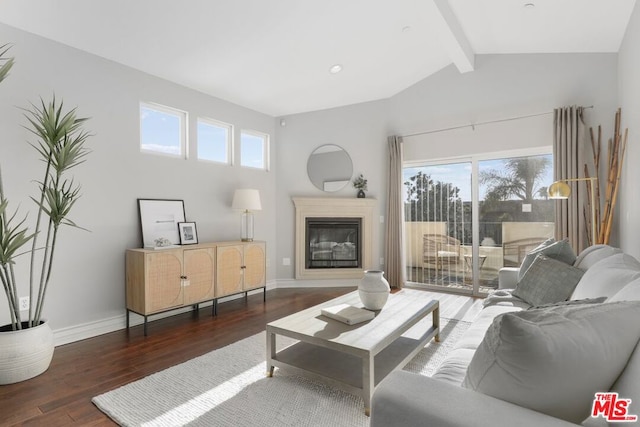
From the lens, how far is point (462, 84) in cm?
466

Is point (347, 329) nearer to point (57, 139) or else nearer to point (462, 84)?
point (57, 139)

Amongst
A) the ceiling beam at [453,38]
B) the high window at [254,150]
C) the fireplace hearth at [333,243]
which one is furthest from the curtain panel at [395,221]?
the high window at [254,150]

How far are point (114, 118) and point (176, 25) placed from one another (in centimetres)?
115

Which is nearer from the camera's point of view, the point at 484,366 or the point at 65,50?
the point at 484,366

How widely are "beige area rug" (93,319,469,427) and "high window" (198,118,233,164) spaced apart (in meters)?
2.70

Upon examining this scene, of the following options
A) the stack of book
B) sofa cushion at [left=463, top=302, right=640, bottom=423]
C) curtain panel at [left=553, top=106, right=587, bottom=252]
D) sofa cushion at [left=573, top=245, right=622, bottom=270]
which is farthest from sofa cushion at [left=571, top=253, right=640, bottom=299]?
curtain panel at [left=553, top=106, right=587, bottom=252]

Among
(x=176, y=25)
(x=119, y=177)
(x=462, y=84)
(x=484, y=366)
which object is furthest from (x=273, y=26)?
(x=484, y=366)

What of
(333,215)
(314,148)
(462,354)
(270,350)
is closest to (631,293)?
(462,354)

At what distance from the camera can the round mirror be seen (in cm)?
541

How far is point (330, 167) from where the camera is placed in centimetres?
542

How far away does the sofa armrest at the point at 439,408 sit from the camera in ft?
2.77

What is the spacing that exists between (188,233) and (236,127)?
169 centimetres

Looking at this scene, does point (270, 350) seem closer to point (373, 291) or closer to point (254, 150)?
point (373, 291)

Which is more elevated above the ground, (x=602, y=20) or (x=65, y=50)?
(x=602, y=20)
